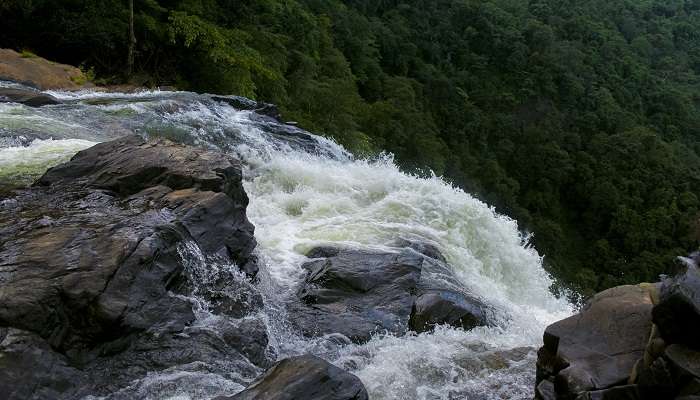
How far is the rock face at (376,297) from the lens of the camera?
21.6 feet

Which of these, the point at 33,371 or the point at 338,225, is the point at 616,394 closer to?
the point at 33,371

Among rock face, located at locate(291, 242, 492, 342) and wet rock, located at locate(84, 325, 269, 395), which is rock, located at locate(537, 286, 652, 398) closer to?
rock face, located at locate(291, 242, 492, 342)

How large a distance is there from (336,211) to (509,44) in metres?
36.5

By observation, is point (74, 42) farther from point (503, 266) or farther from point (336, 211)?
point (503, 266)

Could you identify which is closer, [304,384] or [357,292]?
[304,384]

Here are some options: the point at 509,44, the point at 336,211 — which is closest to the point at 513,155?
the point at 509,44

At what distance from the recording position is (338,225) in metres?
9.19

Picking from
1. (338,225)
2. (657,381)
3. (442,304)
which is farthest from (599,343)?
(338,225)

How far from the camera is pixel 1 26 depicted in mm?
15469

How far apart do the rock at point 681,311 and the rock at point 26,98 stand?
9.81 meters

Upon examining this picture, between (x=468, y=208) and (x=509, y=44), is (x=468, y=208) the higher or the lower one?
the higher one

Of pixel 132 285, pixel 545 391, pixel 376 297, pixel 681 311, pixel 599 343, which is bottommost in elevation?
pixel 376 297

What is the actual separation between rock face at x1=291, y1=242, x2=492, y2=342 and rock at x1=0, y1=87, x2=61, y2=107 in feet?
19.0

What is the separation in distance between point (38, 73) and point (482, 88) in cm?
3242
